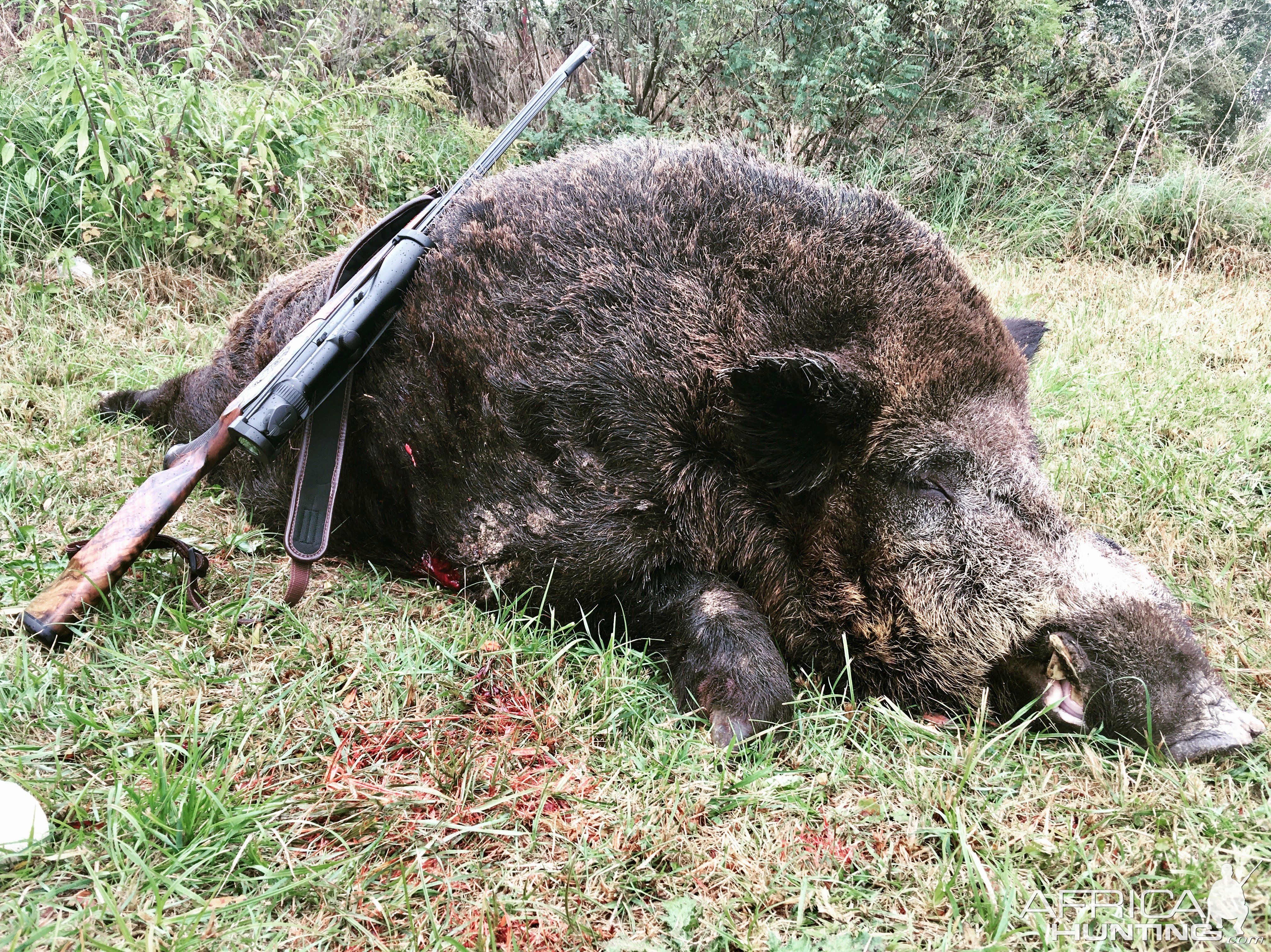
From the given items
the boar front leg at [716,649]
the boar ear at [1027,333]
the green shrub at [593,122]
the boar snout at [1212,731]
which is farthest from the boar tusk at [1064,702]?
the green shrub at [593,122]

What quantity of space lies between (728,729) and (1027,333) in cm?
192

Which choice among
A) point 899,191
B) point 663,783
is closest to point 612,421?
point 663,783

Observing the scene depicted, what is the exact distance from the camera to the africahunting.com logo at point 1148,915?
5.32 ft

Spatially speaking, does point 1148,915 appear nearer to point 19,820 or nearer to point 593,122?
point 19,820

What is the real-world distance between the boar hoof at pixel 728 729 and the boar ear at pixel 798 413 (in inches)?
28.0

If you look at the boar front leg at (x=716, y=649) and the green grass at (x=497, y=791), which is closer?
the green grass at (x=497, y=791)

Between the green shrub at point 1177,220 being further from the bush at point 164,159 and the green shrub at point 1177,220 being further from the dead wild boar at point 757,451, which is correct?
the bush at point 164,159

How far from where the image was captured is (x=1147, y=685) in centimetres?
216

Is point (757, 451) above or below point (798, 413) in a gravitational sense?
below

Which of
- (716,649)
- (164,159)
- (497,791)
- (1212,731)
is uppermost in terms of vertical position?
(1212,731)

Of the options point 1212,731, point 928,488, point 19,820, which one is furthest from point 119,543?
point 1212,731

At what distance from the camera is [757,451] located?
2523 mm

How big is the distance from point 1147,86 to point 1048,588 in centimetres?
735

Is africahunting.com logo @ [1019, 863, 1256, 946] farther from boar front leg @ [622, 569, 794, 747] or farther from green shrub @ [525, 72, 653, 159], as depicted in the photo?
green shrub @ [525, 72, 653, 159]
